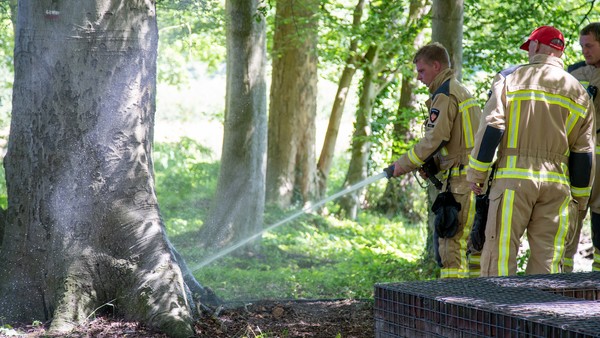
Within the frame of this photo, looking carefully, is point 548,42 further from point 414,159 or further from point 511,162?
point 414,159

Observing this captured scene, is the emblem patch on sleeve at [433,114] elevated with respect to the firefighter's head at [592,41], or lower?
lower

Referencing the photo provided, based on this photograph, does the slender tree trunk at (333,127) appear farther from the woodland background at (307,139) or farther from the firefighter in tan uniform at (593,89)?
the firefighter in tan uniform at (593,89)

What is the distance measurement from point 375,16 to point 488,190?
7.46m

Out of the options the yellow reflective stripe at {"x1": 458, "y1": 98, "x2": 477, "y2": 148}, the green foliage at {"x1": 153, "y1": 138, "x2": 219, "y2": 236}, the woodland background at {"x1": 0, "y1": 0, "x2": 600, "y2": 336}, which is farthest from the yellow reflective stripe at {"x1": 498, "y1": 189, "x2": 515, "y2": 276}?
the green foliage at {"x1": 153, "y1": 138, "x2": 219, "y2": 236}

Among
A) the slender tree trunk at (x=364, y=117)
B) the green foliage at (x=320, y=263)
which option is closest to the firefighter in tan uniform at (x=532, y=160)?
the green foliage at (x=320, y=263)

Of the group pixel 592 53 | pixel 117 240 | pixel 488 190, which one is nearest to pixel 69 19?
pixel 117 240

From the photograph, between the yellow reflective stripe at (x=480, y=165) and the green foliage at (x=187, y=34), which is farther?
the green foliage at (x=187, y=34)

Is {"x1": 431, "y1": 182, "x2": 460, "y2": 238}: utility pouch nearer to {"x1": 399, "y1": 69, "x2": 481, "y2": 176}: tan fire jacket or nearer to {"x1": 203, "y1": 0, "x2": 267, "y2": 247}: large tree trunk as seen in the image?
{"x1": 399, "y1": 69, "x2": 481, "y2": 176}: tan fire jacket

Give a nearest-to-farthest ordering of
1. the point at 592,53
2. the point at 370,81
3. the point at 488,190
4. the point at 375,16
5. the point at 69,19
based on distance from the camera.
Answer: the point at 69,19, the point at 488,190, the point at 592,53, the point at 375,16, the point at 370,81

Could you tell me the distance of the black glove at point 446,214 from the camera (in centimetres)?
657

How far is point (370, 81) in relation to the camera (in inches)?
688

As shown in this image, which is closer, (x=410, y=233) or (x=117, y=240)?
(x=117, y=240)

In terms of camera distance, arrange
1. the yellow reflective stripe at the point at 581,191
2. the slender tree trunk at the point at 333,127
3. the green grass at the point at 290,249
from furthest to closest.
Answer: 1. the slender tree trunk at the point at 333,127
2. the green grass at the point at 290,249
3. the yellow reflective stripe at the point at 581,191

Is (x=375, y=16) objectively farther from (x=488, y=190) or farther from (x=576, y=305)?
(x=576, y=305)
